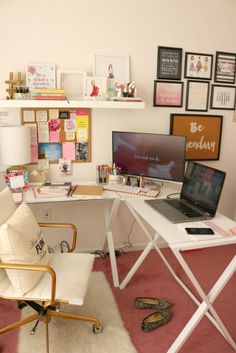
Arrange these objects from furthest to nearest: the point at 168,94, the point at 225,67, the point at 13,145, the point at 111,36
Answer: the point at 225,67 → the point at 168,94 → the point at 111,36 → the point at 13,145

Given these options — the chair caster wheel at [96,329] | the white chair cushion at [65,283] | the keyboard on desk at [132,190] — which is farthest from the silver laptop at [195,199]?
the chair caster wheel at [96,329]

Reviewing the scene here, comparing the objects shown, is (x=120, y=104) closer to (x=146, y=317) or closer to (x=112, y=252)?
(x=112, y=252)

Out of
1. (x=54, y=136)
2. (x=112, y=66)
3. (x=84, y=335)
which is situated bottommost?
(x=84, y=335)

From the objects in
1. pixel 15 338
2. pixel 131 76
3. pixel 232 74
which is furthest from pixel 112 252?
pixel 232 74

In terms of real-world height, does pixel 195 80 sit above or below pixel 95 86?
above

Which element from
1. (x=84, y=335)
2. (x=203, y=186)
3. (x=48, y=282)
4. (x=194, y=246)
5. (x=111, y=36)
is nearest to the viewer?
(x=194, y=246)

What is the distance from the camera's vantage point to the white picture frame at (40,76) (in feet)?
8.11

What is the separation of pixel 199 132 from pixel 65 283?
2001 mm

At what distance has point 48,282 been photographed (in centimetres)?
175

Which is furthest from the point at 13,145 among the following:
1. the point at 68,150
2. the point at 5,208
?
the point at 5,208

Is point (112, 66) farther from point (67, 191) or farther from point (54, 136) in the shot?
point (67, 191)

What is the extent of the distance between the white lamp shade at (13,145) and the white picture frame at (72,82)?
0.50m

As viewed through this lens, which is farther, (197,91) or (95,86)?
(197,91)

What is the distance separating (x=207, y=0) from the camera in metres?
2.76
